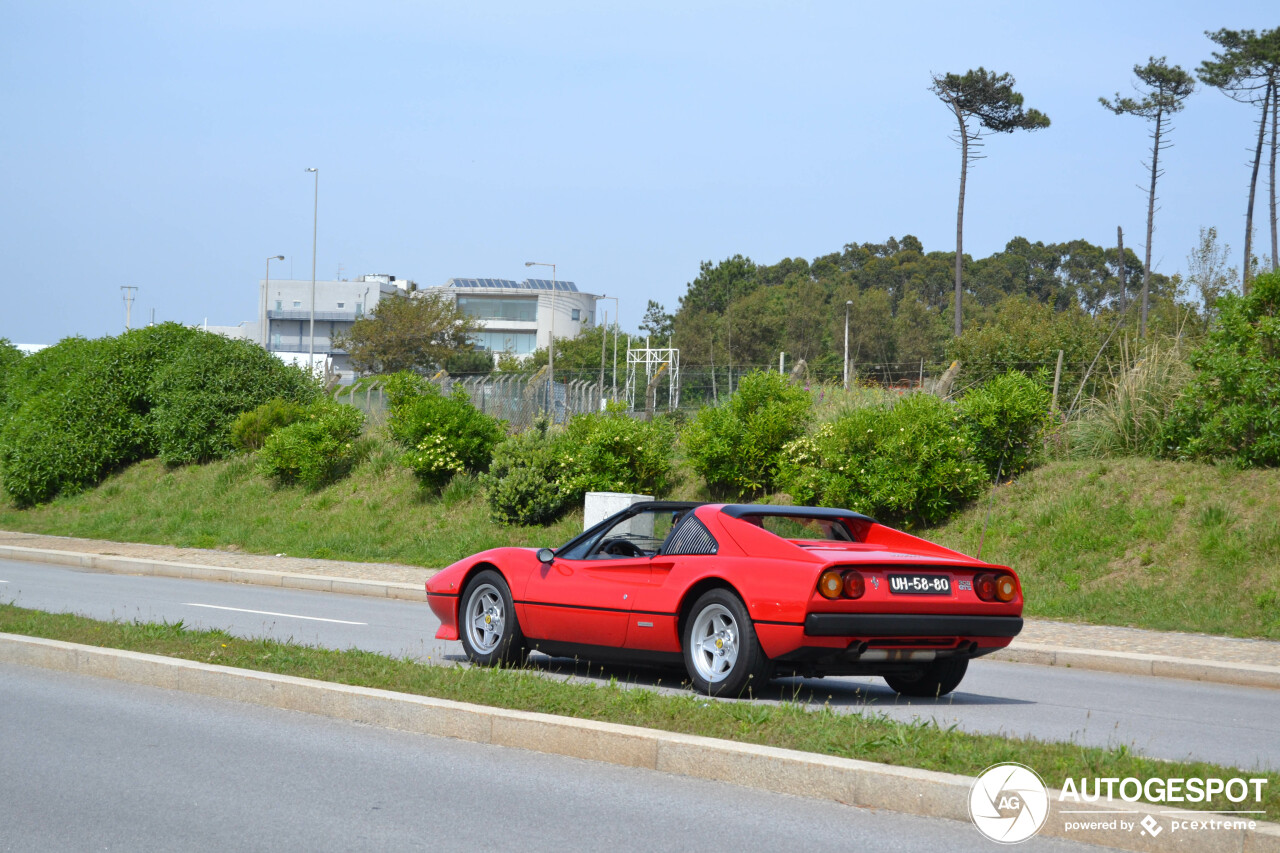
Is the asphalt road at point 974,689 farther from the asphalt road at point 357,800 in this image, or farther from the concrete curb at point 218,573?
the asphalt road at point 357,800

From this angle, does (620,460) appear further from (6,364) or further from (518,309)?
(518,309)

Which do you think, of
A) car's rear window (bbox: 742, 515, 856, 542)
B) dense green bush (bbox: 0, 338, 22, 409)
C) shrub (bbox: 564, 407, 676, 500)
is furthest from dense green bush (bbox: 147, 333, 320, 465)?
car's rear window (bbox: 742, 515, 856, 542)

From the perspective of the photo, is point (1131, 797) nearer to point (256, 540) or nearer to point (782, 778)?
point (782, 778)

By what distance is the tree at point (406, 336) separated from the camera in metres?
72.8

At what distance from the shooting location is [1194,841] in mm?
4344

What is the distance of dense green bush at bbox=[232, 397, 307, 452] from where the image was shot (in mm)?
29234

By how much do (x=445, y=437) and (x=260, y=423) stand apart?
756cm

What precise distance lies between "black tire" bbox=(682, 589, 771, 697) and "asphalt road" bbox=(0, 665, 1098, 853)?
1.75 metres

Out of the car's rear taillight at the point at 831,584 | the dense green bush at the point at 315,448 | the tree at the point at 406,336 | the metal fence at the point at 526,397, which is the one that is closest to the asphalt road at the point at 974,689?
the car's rear taillight at the point at 831,584

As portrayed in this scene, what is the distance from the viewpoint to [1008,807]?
4.79 m

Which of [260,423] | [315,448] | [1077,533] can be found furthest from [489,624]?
[260,423]

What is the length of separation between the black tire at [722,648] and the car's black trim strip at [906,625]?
0.43 metres

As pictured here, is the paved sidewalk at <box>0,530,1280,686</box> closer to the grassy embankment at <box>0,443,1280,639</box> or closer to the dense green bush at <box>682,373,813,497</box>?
the grassy embankment at <box>0,443,1280,639</box>

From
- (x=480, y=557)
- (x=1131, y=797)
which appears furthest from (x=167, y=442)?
(x=1131, y=797)
